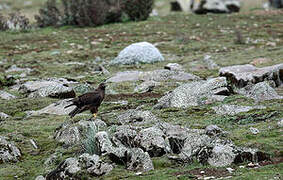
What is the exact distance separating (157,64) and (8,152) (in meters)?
9.95

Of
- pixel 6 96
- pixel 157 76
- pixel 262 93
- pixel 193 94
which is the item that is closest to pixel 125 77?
pixel 157 76

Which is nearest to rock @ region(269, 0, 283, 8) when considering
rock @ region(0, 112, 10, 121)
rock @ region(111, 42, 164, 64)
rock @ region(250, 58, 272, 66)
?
rock @ region(111, 42, 164, 64)

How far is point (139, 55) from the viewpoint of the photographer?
1727cm

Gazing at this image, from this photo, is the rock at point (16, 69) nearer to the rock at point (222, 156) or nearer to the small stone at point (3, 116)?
the small stone at point (3, 116)

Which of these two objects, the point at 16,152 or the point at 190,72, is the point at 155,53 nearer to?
the point at 190,72

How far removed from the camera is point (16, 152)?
25.4 feet

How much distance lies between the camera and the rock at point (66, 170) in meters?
6.51

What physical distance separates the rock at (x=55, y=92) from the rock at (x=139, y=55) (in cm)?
498

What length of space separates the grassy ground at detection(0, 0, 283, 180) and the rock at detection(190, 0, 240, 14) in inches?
105

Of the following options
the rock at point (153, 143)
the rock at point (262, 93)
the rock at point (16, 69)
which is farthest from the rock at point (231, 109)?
the rock at point (16, 69)

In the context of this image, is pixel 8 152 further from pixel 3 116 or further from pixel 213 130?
pixel 213 130

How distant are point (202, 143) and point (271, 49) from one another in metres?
12.2

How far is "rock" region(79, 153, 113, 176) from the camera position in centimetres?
655

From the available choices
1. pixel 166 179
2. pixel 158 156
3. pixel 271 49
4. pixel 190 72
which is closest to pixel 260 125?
pixel 158 156
